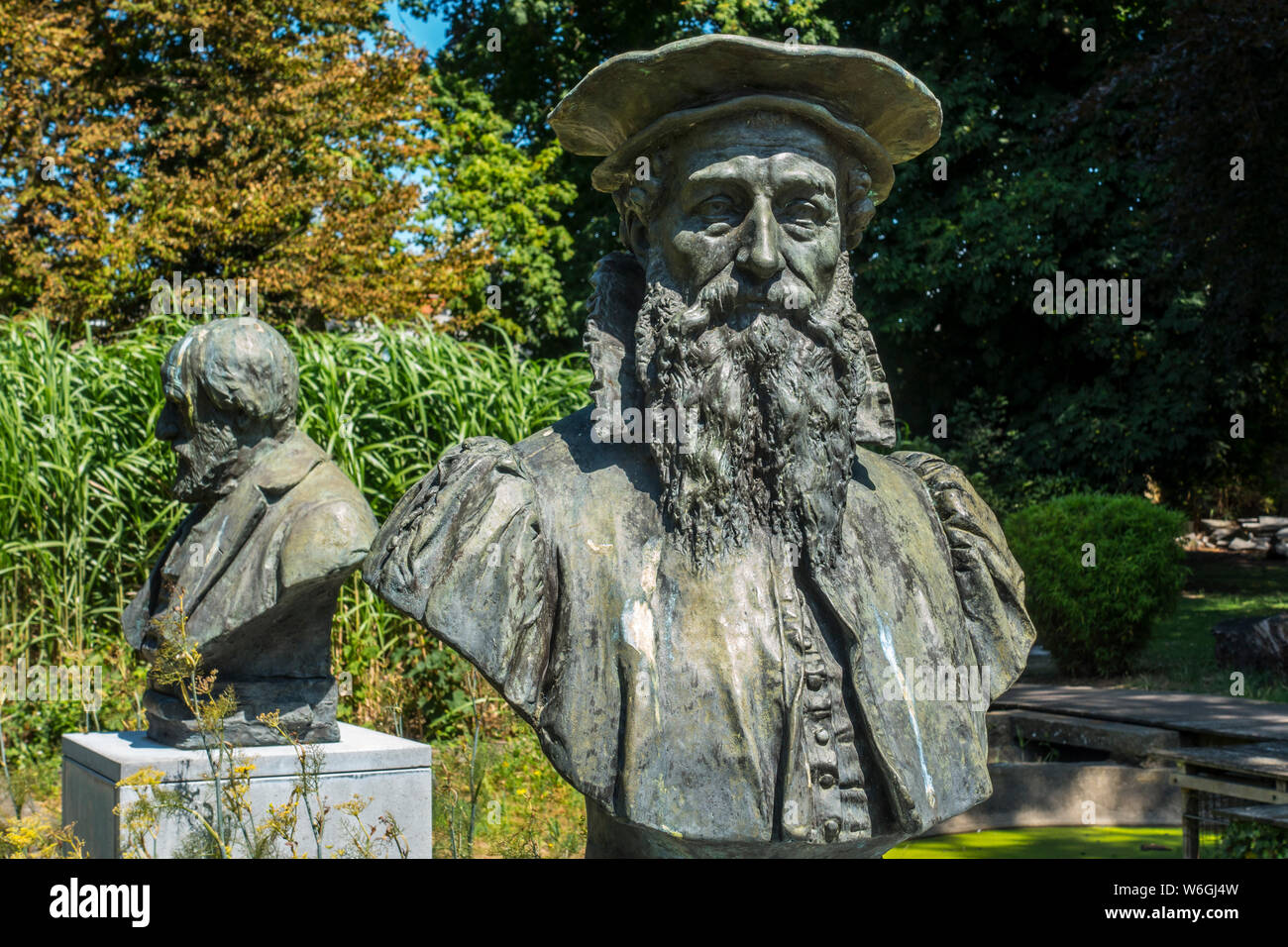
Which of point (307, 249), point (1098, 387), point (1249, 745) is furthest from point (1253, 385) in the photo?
point (307, 249)

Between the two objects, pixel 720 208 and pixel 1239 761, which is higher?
pixel 720 208

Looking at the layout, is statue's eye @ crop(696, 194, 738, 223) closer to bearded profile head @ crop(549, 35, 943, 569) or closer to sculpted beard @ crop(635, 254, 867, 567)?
bearded profile head @ crop(549, 35, 943, 569)

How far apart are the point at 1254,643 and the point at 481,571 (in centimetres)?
902

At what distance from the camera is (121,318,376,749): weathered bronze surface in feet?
13.8

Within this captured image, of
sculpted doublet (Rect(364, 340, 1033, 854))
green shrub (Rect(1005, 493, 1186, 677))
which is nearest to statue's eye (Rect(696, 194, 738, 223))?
sculpted doublet (Rect(364, 340, 1033, 854))

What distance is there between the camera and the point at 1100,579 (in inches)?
390

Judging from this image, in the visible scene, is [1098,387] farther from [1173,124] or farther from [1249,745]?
[1249,745]

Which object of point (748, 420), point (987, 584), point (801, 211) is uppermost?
point (801, 211)

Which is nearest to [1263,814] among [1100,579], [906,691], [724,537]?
[906,691]

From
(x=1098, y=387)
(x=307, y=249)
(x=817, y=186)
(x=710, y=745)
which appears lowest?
(x=710, y=745)

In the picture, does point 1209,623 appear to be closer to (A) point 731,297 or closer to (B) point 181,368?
(B) point 181,368

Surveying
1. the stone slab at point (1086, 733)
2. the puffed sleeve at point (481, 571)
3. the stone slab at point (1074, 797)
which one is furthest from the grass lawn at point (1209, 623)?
the puffed sleeve at point (481, 571)

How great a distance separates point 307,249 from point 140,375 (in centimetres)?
616

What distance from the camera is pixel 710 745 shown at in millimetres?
2182
